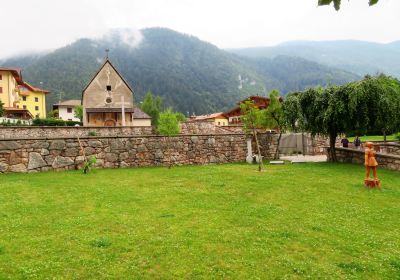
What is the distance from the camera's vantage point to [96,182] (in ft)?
37.5

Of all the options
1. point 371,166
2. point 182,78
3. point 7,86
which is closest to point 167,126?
point 371,166

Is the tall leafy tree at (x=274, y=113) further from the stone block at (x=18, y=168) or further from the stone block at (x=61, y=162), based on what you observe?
the stone block at (x=18, y=168)

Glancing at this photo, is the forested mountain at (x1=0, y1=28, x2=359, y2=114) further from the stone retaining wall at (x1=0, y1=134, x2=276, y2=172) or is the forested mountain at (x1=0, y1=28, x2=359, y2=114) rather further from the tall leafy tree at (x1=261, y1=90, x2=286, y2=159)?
the stone retaining wall at (x1=0, y1=134, x2=276, y2=172)

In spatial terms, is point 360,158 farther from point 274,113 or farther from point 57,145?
point 57,145

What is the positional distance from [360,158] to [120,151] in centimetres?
1153

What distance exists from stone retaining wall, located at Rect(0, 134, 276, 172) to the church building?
3466 centimetres

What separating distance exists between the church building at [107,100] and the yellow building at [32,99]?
4158 cm

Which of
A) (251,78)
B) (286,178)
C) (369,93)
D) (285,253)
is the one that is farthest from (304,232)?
(251,78)

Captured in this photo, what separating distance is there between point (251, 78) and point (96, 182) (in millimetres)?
173503

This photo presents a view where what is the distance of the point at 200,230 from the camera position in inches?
245

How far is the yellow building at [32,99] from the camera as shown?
287ft

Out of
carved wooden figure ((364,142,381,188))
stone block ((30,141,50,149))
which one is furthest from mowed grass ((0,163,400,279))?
stone block ((30,141,50,149))

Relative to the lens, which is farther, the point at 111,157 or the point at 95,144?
the point at 111,157

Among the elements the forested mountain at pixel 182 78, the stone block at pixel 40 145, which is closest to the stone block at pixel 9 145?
the stone block at pixel 40 145
